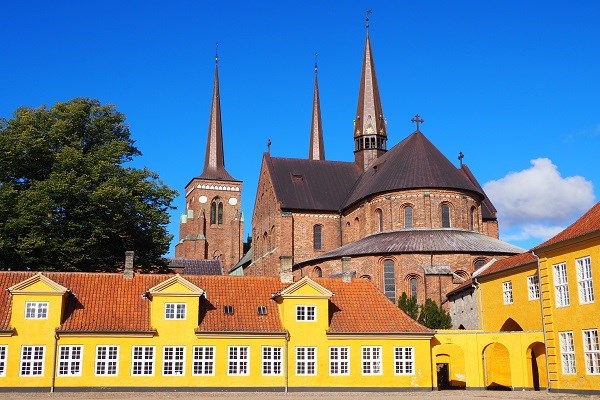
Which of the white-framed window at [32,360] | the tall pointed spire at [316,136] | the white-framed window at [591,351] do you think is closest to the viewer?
the white-framed window at [591,351]

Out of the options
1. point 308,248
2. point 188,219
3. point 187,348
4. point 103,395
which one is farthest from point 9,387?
point 188,219

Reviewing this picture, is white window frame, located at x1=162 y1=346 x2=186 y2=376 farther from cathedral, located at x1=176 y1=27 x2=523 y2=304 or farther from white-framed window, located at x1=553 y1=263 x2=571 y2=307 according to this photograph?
white-framed window, located at x1=553 y1=263 x2=571 y2=307

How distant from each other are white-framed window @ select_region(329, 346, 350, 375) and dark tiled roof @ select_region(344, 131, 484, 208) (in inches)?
1033

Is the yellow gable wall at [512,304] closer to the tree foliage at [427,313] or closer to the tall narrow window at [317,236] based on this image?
the tree foliage at [427,313]

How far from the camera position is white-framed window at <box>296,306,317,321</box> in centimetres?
3450

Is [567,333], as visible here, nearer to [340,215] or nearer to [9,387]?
[9,387]

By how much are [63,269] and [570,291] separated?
2686 centimetres

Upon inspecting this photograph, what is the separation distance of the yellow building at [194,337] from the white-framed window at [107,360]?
4 cm

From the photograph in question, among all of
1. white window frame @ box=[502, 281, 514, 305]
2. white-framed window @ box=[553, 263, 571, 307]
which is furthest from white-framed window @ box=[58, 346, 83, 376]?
white window frame @ box=[502, 281, 514, 305]

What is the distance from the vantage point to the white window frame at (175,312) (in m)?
33.3

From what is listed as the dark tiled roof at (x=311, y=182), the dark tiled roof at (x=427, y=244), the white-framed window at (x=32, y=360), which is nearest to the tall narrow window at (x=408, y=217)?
the dark tiled roof at (x=427, y=244)

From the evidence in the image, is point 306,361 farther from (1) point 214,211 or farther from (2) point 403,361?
(1) point 214,211

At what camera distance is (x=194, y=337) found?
33.1 metres

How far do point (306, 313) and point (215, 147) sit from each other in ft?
216
